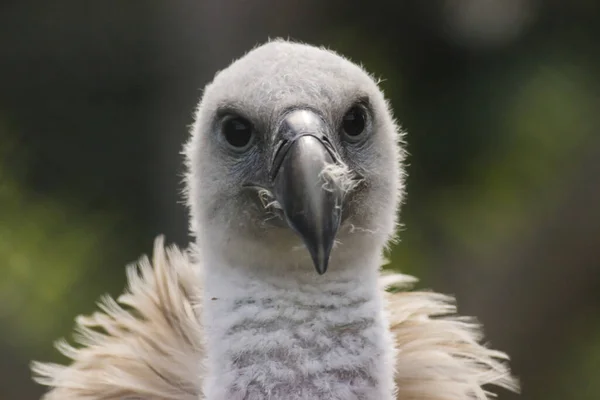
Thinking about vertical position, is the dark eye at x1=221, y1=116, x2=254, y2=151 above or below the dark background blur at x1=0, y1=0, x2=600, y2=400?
below

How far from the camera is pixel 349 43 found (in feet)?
13.7

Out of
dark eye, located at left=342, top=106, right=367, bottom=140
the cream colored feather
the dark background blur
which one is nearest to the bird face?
dark eye, located at left=342, top=106, right=367, bottom=140

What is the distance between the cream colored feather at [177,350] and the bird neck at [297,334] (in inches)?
8.1

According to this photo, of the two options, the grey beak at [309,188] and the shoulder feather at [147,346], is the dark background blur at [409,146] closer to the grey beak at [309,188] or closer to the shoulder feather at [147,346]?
the shoulder feather at [147,346]

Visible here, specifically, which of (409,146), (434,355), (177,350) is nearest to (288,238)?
(177,350)

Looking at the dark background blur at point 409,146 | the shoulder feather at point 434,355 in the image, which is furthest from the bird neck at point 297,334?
the dark background blur at point 409,146

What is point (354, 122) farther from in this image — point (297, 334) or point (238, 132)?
point (297, 334)

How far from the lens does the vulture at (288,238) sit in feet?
4.78

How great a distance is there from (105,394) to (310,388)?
550 millimetres

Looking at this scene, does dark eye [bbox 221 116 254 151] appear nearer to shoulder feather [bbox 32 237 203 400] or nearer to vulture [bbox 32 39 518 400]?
vulture [bbox 32 39 518 400]

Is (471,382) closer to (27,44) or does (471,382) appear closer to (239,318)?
(239,318)

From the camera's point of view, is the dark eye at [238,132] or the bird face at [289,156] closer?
the bird face at [289,156]

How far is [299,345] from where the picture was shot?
1.49m

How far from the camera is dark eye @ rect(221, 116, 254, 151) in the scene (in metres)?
1.60
